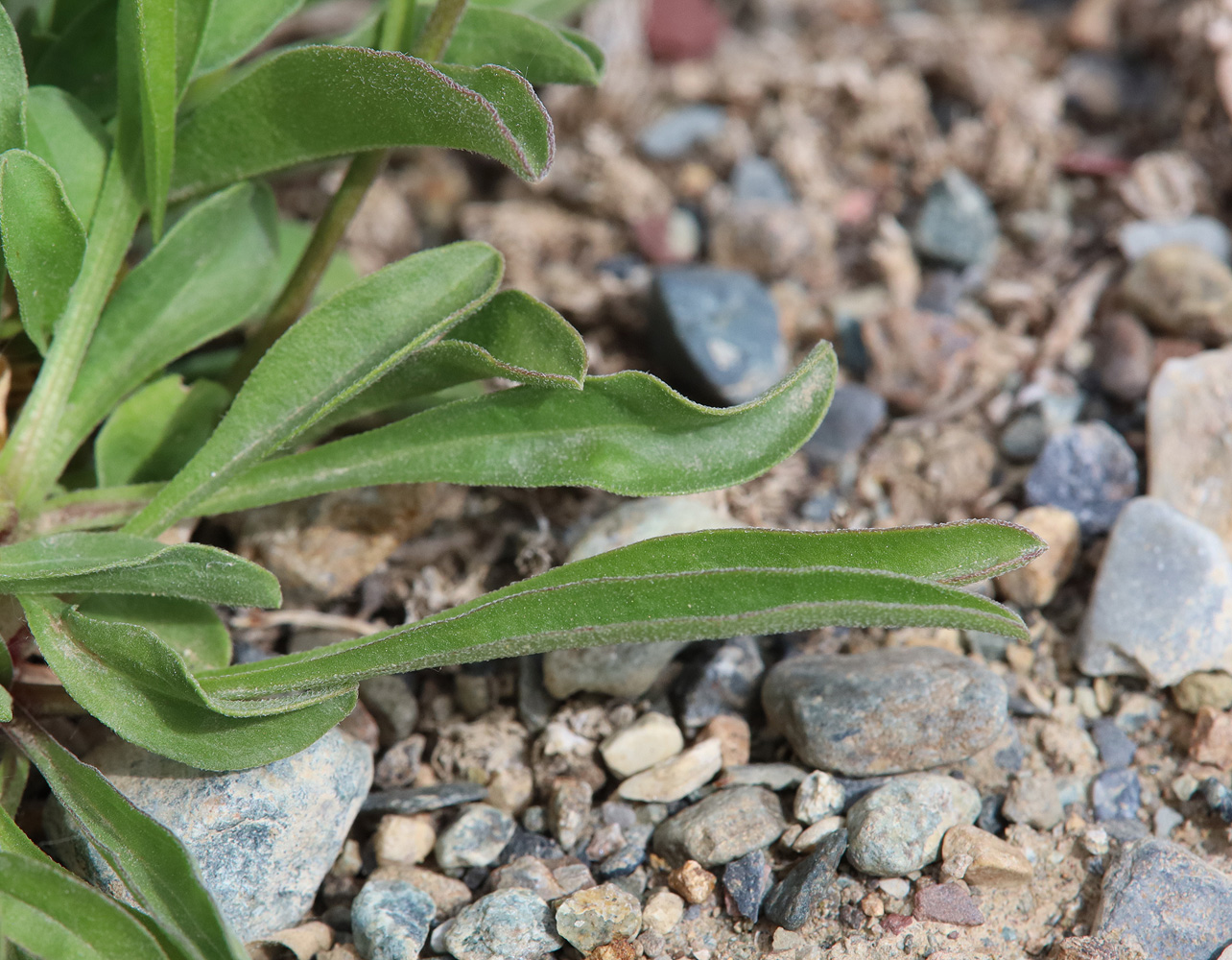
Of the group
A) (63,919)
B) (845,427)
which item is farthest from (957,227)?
(63,919)

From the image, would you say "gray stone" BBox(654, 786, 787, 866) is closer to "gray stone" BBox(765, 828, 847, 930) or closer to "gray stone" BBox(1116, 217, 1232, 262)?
"gray stone" BBox(765, 828, 847, 930)

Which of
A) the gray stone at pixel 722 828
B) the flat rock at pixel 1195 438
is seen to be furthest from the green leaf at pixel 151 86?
the flat rock at pixel 1195 438

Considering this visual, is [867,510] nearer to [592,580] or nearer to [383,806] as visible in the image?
[592,580]

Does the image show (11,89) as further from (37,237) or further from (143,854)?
(143,854)

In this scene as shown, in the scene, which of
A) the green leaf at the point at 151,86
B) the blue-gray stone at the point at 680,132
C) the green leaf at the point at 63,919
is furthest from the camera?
the blue-gray stone at the point at 680,132

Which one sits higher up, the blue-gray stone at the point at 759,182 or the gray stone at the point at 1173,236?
the blue-gray stone at the point at 759,182

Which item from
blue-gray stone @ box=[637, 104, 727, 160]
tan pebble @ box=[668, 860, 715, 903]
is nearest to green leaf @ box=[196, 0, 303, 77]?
blue-gray stone @ box=[637, 104, 727, 160]

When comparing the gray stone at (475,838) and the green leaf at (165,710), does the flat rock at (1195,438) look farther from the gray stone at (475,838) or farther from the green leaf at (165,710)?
the green leaf at (165,710)

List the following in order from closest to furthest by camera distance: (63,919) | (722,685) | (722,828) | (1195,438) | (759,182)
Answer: (63,919)
(722,828)
(722,685)
(1195,438)
(759,182)
